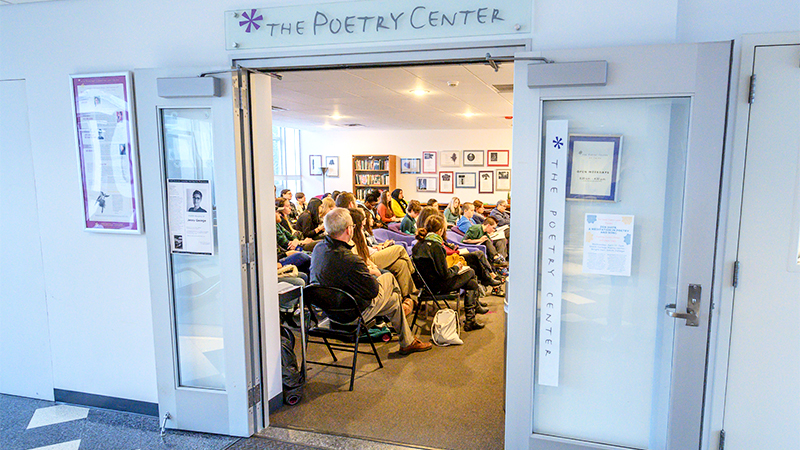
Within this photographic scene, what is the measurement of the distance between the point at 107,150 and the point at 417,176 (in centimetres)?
905


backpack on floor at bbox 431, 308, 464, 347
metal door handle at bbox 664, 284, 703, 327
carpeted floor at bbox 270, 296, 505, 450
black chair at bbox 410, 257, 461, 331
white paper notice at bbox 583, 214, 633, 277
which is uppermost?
white paper notice at bbox 583, 214, 633, 277

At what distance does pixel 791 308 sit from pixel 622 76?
50.0 inches

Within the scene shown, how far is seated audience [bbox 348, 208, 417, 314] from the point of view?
165 inches

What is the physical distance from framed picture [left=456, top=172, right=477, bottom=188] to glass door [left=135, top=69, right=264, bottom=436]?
29.2 ft

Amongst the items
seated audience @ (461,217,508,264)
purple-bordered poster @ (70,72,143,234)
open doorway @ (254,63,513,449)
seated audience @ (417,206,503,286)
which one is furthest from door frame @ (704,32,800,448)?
seated audience @ (461,217,508,264)

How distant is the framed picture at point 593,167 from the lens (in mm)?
2168

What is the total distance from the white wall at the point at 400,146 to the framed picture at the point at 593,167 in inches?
349

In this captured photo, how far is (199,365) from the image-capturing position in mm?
2857

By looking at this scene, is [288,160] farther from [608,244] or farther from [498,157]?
[608,244]

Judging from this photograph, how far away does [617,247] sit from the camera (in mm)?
2201

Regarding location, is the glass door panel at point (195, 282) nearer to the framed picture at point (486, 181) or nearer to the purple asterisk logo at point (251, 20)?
the purple asterisk logo at point (251, 20)

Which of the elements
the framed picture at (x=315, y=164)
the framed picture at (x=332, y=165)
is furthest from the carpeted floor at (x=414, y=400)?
the framed picture at (x=315, y=164)

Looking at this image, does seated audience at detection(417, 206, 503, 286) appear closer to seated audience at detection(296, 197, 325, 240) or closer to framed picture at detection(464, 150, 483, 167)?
seated audience at detection(296, 197, 325, 240)

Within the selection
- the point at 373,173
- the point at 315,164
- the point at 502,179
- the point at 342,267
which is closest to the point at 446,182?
the point at 502,179
